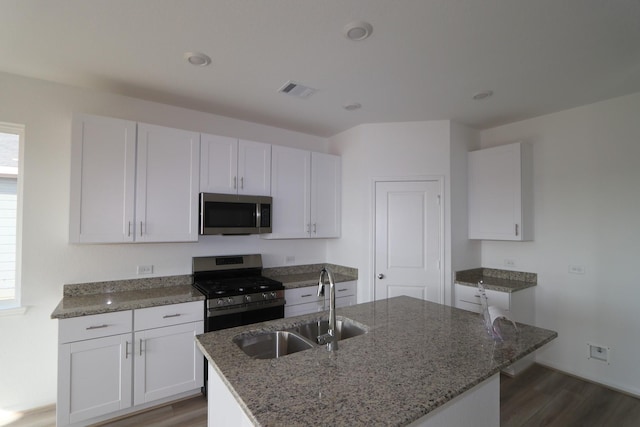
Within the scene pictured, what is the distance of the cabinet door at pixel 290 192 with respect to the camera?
10.9ft

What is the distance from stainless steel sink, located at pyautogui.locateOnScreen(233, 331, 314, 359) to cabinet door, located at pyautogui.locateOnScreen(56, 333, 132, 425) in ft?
4.08

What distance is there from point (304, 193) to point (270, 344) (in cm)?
205

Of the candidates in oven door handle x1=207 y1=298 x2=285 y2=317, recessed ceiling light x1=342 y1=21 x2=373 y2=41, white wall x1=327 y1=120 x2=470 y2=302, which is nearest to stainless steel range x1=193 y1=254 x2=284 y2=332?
oven door handle x1=207 y1=298 x2=285 y2=317

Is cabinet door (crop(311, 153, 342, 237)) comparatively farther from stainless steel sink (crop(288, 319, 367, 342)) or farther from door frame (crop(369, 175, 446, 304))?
stainless steel sink (crop(288, 319, 367, 342))

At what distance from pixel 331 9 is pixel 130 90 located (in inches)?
80.0

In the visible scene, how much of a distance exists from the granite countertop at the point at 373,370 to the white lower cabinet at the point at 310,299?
1.25 metres

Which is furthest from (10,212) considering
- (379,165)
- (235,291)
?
(379,165)

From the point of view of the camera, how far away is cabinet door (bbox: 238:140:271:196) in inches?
121

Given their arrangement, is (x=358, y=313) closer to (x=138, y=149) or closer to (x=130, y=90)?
→ (x=138, y=149)

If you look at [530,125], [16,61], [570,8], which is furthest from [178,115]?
[530,125]

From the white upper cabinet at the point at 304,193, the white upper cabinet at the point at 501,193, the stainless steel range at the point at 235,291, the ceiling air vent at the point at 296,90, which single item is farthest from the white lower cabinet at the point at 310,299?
the ceiling air vent at the point at 296,90

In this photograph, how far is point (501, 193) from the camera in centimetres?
334

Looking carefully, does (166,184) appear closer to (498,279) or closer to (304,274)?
(304,274)

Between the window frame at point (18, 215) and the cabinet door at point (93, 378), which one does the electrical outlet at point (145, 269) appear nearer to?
the cabinet door at point (93, 378)
